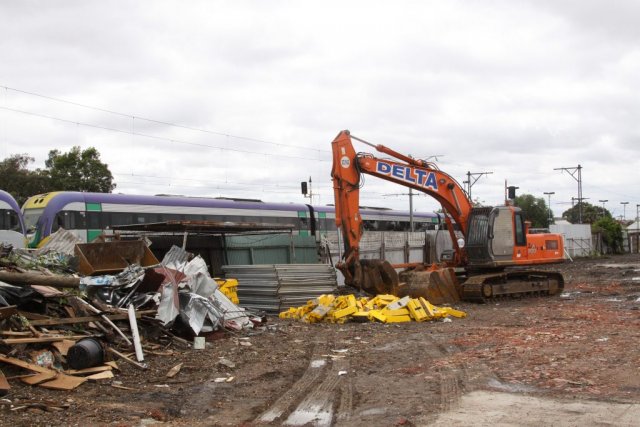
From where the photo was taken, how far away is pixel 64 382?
25.6 ft

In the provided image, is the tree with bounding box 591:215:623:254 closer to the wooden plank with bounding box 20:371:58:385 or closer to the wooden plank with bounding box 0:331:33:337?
the wooden plank with bounding box 0:331:33:337

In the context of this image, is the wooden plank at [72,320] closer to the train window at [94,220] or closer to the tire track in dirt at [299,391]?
the tire track in dirt at [299,391]

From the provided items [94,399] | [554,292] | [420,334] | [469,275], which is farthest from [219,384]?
[554,292]

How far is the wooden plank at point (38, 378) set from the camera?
769 centimetres

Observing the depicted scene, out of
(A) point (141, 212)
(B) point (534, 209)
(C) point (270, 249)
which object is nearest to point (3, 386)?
(C) point (270, 249)

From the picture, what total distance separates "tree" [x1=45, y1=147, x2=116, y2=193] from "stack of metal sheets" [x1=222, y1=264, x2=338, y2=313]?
3037 centimetres

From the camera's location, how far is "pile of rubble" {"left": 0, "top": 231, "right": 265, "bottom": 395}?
8.38 metres

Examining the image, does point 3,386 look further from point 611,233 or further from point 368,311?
point 611,233

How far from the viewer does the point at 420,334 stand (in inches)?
505

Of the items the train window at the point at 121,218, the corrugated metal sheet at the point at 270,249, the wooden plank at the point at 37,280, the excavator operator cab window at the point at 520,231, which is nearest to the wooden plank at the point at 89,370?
the wooden plank at the point at 37,280

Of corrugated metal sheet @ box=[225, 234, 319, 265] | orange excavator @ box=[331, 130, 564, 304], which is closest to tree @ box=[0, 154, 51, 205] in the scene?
corrugated metal sheet @ box=[225, 234, 319, 265]

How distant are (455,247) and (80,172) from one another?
32505mm

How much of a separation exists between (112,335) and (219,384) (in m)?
2.26

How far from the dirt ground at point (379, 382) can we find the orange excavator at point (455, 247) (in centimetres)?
394
